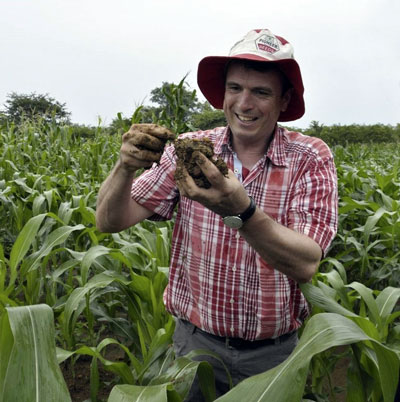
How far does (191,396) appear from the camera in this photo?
1.70 meters

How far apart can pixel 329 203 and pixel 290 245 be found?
260 millimetres

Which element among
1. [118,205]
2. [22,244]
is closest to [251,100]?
[118,205]

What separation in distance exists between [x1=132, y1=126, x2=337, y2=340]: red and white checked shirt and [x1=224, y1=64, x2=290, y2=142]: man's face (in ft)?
0.27

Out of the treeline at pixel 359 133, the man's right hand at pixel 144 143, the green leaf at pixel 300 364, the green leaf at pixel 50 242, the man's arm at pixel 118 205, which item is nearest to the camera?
the green leaf at pixel 300 364

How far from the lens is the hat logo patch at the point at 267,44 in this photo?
4.56ft

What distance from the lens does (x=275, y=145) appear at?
1479 millimetres

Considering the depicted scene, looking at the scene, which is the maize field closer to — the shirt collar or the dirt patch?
the dirt patch

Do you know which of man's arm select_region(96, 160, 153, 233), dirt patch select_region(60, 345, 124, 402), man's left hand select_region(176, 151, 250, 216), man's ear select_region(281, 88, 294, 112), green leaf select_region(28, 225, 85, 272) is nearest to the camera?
man's left hand select_region(176, 151, 250, 216)

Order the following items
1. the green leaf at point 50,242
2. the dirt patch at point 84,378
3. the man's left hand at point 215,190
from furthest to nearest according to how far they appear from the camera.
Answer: the dirt patch at point 84,378 < the green leaf at point 50,242 < the man's left hand at point 215,190

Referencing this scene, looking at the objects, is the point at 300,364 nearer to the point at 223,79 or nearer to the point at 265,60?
the point at 265,60

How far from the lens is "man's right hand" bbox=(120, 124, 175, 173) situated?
3.97 ft

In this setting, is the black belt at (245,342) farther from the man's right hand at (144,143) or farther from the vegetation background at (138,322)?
the man's right hand at (144,143)

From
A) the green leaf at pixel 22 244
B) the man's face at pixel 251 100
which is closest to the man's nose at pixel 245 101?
the man's face at pixel 251 100

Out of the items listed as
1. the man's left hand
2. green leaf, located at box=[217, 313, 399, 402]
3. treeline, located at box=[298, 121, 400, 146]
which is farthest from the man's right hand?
treeline, located at box=[298, 121, 400, 146]
